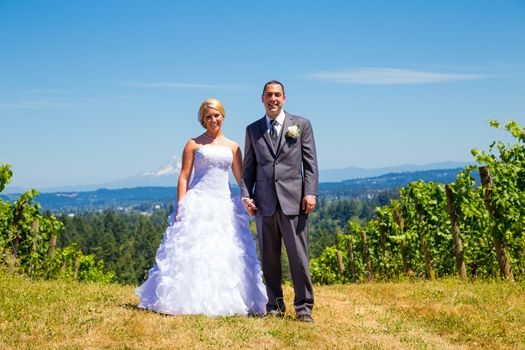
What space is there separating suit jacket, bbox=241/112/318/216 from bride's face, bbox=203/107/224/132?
0.89 meters

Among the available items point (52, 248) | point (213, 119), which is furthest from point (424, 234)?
point (52, 248)

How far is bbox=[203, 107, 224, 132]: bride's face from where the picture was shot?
825cm

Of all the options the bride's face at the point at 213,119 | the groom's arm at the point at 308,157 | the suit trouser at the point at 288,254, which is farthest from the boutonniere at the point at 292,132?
the bride's face at the point at 213,119

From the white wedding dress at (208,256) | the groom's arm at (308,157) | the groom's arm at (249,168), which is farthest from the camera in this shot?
the white wedding dress at (208,256)

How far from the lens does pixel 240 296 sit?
8.06 meters

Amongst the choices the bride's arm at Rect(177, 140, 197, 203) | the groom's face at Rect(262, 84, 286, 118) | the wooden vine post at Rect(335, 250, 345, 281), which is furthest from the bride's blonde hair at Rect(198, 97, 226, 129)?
the wooden vine post at Rect(335, 250, 345, 281)

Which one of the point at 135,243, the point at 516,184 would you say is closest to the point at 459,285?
the point at 516,184

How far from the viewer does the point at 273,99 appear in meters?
7.36

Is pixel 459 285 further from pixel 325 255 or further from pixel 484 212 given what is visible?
pixel 325 255

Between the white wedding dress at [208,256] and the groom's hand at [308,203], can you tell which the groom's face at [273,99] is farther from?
the white wedding dress at [208,256]

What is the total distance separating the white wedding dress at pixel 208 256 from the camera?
8.00m

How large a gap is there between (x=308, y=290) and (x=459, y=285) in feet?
14.7

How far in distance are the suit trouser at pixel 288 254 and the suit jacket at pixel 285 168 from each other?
6.0 inches

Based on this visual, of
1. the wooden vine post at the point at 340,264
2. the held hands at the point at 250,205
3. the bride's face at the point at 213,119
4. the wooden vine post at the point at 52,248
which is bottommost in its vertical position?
the wooden vine post at the point at 340,264
